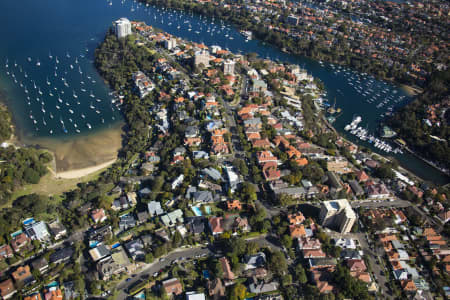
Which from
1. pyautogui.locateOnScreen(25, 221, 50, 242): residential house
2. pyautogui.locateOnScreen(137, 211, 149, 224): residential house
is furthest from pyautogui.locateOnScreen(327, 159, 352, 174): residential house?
pyautogui.locateOnScreen(25, 221, 50, 242): residential house

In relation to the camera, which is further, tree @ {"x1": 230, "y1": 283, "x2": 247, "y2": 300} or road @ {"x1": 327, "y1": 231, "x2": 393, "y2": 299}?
road @ {"x1": 327, "y1": 231, "x2": 393, "y2": 299}

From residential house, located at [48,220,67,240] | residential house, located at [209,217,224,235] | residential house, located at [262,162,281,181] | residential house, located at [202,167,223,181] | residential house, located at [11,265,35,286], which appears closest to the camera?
residential house, located at [11,265,35,286]

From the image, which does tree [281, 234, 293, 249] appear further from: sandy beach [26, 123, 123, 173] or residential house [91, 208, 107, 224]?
sandy beach [26, 123, 123, 173]

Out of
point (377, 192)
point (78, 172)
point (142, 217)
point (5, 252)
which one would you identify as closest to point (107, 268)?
point (142, 217)

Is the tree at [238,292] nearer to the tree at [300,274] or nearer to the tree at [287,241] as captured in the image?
the tree at [300,274]

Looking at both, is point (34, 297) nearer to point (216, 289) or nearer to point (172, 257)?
point (172, 257)
